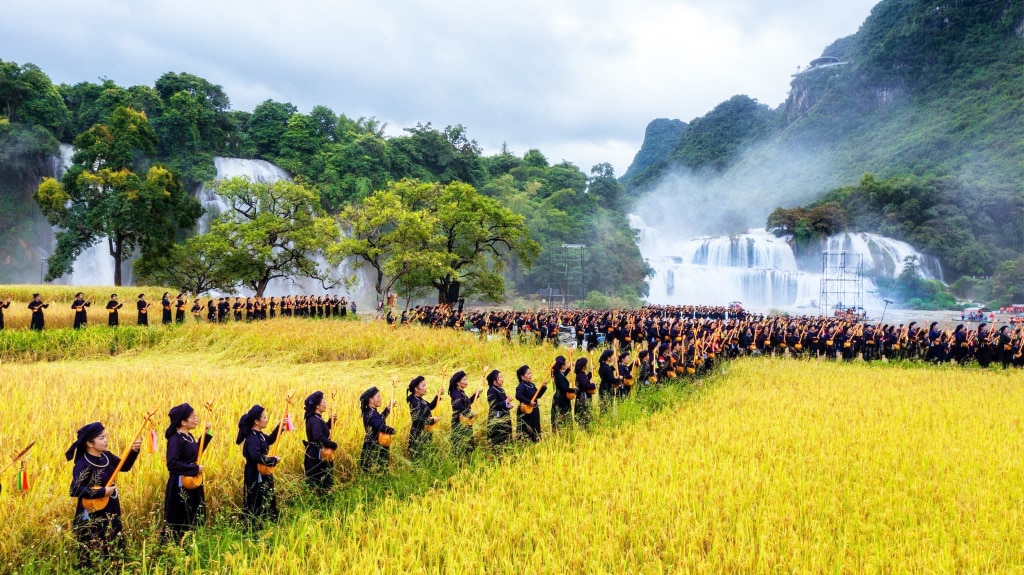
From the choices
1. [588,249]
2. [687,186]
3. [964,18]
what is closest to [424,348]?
[588,249]

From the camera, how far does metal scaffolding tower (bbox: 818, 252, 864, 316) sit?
140 feet

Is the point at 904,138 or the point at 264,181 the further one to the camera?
the point at 904,138

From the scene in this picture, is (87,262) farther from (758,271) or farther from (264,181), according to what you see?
(758,271)

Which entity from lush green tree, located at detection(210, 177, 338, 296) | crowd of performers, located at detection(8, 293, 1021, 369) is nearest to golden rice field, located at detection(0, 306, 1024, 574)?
crowd of performers, located at detection(8, 293, 1021, 369)

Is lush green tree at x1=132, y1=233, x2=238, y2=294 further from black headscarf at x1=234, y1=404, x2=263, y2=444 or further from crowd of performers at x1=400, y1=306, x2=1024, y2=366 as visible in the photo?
black headscarf at x1=234, y1=404, x2=263, y2=444

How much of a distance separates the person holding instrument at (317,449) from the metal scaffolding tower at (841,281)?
43958 mm

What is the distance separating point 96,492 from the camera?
377 centimetres

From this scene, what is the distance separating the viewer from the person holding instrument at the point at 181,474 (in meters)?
4.29

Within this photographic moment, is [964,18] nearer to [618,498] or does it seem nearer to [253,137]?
[253,137]

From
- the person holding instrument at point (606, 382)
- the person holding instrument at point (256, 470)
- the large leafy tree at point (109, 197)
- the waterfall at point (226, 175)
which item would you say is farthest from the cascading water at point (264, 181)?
the person holding instrument at point (256, 470)

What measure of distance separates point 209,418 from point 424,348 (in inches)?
300

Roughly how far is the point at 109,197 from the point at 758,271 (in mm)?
47563

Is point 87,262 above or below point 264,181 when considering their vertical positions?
below

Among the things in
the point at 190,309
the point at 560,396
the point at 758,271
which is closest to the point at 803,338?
the point at 560,396
